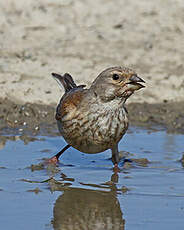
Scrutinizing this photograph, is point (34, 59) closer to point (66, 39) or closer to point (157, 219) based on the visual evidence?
point (66, 39)

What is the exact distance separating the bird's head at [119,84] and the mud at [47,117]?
2.64 m

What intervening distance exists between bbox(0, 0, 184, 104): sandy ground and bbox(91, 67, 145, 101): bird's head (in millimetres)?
3752

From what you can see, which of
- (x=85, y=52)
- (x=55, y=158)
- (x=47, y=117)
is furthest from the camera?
(x=85, y=52)

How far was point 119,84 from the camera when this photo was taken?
7.63m

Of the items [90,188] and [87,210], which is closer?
[87,210]

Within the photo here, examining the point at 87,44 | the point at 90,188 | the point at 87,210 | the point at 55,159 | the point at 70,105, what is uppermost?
the point at 87,44

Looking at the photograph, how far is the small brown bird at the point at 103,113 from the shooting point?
7.64 m

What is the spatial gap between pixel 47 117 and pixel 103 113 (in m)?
3.24

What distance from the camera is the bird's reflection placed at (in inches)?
240

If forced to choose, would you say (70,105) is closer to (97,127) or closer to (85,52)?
(97,127)

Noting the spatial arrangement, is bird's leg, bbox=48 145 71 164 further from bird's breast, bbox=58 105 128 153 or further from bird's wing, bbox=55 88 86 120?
bird's breast, bbox=58 105 128 153

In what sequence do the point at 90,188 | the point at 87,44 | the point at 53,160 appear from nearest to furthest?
the point at 90,188
the point at 53,160
the point at 87,44

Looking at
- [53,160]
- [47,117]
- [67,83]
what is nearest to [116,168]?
[53,160]

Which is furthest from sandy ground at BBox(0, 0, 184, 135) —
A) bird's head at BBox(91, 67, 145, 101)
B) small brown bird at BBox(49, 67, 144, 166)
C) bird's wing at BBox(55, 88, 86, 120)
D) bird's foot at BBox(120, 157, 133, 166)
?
bird's head at BBox(91, 67, 145, 101)
